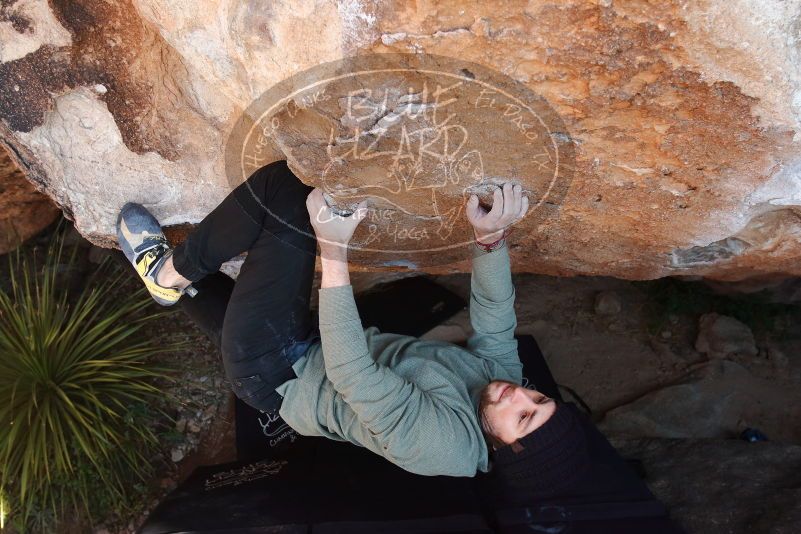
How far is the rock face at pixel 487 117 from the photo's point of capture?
1.30m

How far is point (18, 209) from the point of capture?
9.30 feet

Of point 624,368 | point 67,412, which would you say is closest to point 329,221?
point 67,412

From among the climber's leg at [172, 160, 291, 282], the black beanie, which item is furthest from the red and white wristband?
the climber's leg at [172, 160, 291, 282]

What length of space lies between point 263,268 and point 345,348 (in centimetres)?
39

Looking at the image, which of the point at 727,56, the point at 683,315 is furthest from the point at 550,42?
the point at 683,315

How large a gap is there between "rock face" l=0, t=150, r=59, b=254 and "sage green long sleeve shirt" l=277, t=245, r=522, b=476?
5.03ft

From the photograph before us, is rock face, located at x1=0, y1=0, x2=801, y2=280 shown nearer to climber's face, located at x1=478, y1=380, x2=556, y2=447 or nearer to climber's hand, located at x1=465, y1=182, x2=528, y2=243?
climber's hand, located at x1=465, y1=182, x2=528, y2=243

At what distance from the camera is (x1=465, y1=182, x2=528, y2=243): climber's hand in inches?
69.1

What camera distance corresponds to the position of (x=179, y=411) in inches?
116

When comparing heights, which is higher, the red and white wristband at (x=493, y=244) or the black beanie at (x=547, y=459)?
the red and white wristband at (x=493, y=244)

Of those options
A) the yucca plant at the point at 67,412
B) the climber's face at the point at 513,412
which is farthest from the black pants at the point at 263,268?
the yucca plant at the point at 67,412

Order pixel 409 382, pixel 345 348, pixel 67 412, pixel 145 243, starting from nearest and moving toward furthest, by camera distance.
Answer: pixel 345 348 < pixel 409 382 < pixel 145 243 < pixel 67 412

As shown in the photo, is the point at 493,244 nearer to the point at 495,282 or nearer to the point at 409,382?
the point at 495,282

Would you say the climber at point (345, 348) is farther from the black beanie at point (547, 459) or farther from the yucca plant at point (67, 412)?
the yucca plant at point (67, 412)
